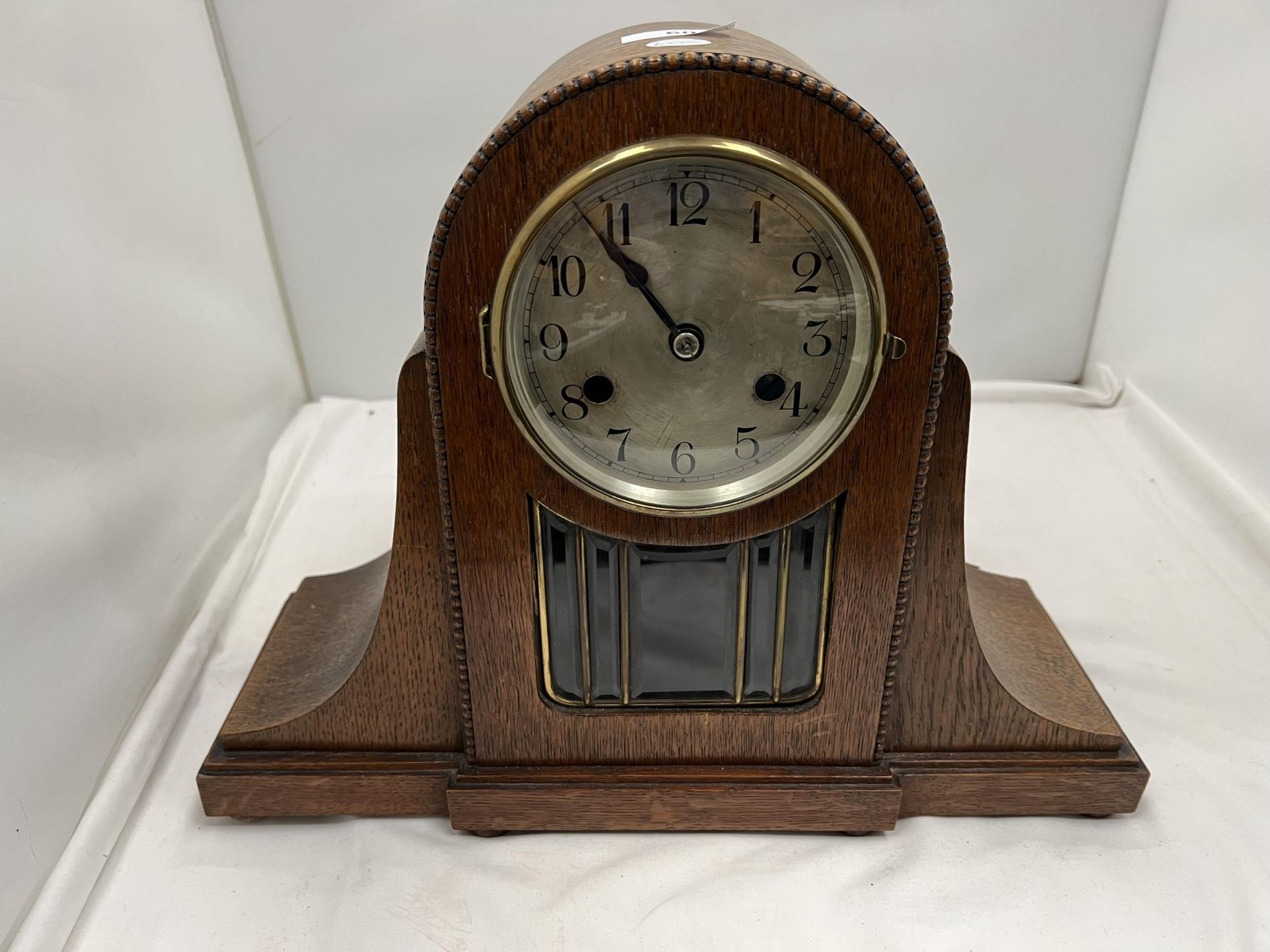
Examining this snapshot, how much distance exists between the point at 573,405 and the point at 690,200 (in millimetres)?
251

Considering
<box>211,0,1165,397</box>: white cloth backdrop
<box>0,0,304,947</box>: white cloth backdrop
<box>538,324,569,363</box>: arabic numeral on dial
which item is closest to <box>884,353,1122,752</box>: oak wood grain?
<box>538,324,569,363</box>: arabic numeral on dial

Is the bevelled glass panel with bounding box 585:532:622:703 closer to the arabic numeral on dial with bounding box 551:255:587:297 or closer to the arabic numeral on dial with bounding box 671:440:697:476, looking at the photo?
the arabic numeral on dial with bounding box 671:440:697:476

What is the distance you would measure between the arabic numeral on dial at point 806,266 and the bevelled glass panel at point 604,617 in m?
0.38

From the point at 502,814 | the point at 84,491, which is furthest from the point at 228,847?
the point at 84,491

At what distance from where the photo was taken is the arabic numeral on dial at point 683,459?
1158 mm

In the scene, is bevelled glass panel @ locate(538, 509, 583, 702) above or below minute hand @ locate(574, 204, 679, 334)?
below

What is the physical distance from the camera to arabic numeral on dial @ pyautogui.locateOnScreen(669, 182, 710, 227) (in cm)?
104

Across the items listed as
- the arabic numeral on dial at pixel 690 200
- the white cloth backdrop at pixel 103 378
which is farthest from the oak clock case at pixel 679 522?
the white cloth backdrop at pixel 103 378

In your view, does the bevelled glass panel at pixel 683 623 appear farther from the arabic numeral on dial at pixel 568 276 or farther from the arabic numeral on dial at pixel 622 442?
the arabic numeral on dial at pixel 568 276

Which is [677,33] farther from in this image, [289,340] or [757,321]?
[289,340]

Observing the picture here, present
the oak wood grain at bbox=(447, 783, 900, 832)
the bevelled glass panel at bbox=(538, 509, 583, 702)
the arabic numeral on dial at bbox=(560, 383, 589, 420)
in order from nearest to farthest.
→ the arabic numeral on dial at bbox=(560, 383, 589, 420)
the bevelled glass panel at bbox=(538, 509, 583, 702)
the oak wood grain at bbox=(447, 783, 900, 832)

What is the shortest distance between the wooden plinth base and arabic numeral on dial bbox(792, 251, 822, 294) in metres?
0.65

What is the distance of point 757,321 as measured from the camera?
110cm

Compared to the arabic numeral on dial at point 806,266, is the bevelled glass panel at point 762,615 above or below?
below
